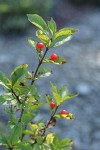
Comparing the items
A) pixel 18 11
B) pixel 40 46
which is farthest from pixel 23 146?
pixel 18 11

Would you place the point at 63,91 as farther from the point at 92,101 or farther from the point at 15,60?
the point at 15,60

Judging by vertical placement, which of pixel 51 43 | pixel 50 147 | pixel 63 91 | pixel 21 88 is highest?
pixel 51 43

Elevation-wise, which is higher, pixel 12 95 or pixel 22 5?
pixel 12 95

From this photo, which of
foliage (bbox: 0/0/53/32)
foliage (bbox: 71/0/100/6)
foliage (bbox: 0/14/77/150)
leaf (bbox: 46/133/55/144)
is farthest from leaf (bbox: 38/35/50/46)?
foliage (bbox: 71/0/100/6)

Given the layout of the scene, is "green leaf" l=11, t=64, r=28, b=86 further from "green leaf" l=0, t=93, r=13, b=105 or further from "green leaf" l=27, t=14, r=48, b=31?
"green leaf" l=27, t=14, r=48, b=31

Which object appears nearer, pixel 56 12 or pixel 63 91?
pixel 63 91

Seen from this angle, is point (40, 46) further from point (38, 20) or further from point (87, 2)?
point (87, 2)

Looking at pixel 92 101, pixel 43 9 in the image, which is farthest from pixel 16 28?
pixel 92 101

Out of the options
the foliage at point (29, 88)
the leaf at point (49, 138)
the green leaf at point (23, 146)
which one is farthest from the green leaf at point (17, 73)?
the leaf at point (49, 138)
